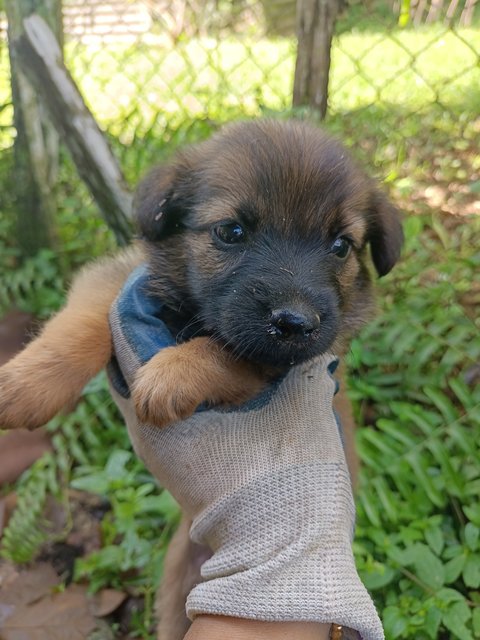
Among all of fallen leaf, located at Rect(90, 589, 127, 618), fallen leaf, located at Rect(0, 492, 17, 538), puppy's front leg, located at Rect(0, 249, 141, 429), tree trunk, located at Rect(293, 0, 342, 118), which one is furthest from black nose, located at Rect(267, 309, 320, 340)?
tree trunk, located at Rect(293, 0, 342, 118)

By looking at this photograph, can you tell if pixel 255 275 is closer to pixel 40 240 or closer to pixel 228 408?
pixel 228 408

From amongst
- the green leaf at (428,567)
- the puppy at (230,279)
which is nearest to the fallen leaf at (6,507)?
the puppy at (230,279)

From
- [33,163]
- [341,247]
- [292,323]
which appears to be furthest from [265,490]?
[33,163]

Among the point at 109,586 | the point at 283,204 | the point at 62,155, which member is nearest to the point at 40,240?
the point at 62,155

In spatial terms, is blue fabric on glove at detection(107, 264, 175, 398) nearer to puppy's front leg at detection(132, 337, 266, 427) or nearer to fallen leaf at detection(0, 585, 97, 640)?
puppy's front leg at detection(132, 337, 266, 427)

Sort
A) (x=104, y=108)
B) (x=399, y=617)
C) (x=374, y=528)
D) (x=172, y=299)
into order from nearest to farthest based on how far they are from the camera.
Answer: (x=172, y=299) < (x=399, y=617) < (x=374, y=528) < (x=104, y=108)

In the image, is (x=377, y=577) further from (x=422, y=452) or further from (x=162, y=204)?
(x=162, y=204)

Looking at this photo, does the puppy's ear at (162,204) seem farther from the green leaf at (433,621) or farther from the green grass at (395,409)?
the green leaf at (433,621)

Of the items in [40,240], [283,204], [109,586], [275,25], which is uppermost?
[275,25]
